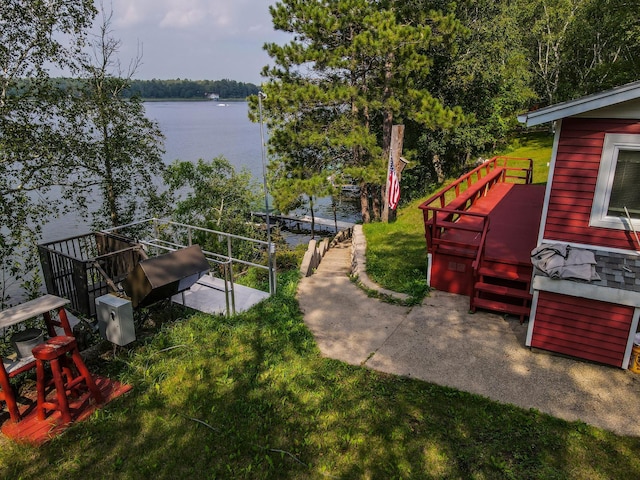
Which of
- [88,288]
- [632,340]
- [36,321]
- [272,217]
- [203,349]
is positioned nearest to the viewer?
[632,340]

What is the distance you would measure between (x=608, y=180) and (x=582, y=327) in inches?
77.7

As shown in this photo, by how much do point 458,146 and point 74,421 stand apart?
19696mm

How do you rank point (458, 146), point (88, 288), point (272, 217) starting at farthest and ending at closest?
point (272, 217), point (458, 146), point (88, 288)

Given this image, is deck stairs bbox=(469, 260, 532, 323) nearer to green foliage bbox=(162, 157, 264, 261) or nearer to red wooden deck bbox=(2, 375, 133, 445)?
red wooden deck bbox=(2, 375, 133, 445)

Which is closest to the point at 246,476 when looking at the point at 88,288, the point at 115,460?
the point at 115,460

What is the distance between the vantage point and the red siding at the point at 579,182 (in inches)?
220

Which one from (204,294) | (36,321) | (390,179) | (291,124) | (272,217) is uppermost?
(291,124)

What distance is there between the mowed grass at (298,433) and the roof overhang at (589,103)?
148 inches

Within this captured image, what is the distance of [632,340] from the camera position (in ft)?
17.6

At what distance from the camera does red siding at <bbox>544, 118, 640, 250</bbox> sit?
18.4ft

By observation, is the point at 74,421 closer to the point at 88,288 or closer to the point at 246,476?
the point at 246,476

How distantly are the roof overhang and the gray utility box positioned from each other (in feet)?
20.0

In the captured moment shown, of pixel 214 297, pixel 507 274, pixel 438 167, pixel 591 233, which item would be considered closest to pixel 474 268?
pixel 507 274

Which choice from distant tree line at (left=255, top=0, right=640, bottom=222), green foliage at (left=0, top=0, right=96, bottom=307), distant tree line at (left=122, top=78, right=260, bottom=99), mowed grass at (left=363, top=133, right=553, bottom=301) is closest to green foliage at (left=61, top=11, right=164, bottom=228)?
green foliage at (left=0, top=0, right=96, bottom=307)
